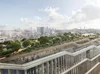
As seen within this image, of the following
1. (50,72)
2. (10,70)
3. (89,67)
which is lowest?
(89,67)

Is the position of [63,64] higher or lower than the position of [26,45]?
higher

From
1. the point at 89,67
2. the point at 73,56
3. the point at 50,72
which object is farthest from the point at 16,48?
the point at 50,72

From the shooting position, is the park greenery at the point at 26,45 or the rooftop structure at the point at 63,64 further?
the park greenery at the point at 26,45

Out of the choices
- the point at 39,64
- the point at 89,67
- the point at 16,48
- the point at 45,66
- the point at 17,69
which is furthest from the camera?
the point at 16,48

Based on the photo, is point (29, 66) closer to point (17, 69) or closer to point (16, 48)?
point (17, 69)

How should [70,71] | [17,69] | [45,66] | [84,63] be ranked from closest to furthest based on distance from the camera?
[17,69] < [45,66] < [70,71] < [84,63]

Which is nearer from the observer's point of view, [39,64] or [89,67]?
[39,64]

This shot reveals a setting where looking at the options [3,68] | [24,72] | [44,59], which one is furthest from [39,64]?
[3,68]

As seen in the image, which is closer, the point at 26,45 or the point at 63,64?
the point at 63,64

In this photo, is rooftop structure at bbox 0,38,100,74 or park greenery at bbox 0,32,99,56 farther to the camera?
park greenery at bbox 0,32,99,56

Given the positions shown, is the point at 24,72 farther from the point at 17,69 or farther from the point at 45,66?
the point at 45,66

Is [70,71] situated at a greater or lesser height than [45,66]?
lesser
